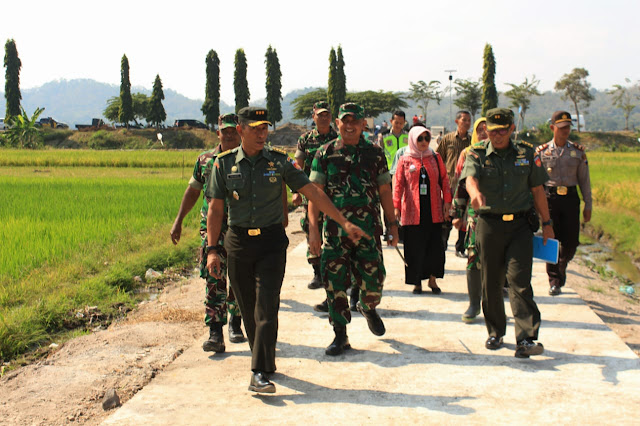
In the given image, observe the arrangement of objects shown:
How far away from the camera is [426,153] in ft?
22.3

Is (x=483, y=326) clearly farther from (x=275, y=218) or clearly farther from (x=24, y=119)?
(x=24, y=119)

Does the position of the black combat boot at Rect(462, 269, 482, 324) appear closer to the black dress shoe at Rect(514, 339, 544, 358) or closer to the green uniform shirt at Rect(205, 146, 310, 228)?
the black dress shoe at Rect(514, 339, 544, 358)

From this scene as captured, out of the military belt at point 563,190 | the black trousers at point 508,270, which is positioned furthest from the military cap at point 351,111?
the military belt at point 563,190

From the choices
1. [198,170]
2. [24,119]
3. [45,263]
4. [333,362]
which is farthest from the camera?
[24,119]

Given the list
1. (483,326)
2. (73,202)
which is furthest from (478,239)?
(73,202)

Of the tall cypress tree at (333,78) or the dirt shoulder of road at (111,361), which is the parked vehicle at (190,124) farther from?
the dirt shoulder of road at (111,361)

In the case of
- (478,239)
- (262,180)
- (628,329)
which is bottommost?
(628,329)

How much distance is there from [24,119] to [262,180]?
166ft

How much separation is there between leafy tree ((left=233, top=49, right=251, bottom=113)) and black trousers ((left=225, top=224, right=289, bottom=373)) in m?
63.3

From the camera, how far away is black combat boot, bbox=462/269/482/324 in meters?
5.88

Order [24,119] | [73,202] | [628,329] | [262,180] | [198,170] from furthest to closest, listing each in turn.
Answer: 1. [24,119]
2. [73,202]
3. [628,329]
4. [198,170]
5. [262,180]

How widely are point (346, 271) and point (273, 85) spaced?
65991mm

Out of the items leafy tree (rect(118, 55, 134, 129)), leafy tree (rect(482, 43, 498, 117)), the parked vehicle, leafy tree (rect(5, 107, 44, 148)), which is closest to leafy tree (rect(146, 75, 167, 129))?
the parked vehicle

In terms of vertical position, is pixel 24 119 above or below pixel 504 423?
above
